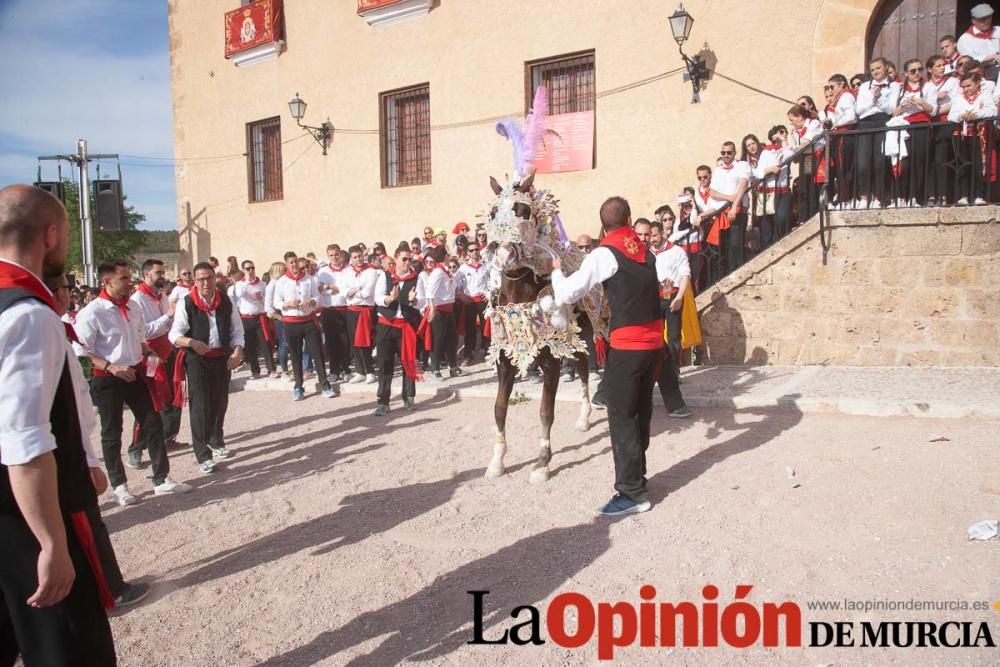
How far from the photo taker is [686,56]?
1123 centimetres

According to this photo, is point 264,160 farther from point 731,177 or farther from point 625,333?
point 625,333

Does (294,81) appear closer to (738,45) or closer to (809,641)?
(738,45)

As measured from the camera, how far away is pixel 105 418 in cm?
581

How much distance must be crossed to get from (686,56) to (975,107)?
468cm

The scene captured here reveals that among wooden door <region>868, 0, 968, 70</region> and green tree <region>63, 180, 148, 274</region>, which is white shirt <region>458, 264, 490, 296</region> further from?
green tree <region>63, 180, 148, 274</region>

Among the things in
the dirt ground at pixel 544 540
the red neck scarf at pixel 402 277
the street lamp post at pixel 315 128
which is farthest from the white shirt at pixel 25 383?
the street lamp post at pixel 315 128

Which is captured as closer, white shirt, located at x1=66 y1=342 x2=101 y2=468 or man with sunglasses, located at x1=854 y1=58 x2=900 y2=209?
white shirt, located at x1=66 y1=342 x2=101 y2=468

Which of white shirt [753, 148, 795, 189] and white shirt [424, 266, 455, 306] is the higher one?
white shirt [753, 148, 795, 189]

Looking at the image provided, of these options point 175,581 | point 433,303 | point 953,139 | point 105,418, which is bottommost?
point 175,581

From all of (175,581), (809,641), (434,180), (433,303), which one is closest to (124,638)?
(175,581)

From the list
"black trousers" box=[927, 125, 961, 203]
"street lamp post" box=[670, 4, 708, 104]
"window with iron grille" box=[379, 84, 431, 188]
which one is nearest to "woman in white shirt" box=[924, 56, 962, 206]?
"black trousers" box=[927, 125, 961, 203]

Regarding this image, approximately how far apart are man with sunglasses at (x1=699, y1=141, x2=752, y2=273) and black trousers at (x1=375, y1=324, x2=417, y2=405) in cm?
446

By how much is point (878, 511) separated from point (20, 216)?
15.9 ft

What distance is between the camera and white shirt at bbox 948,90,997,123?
24.7 ft
